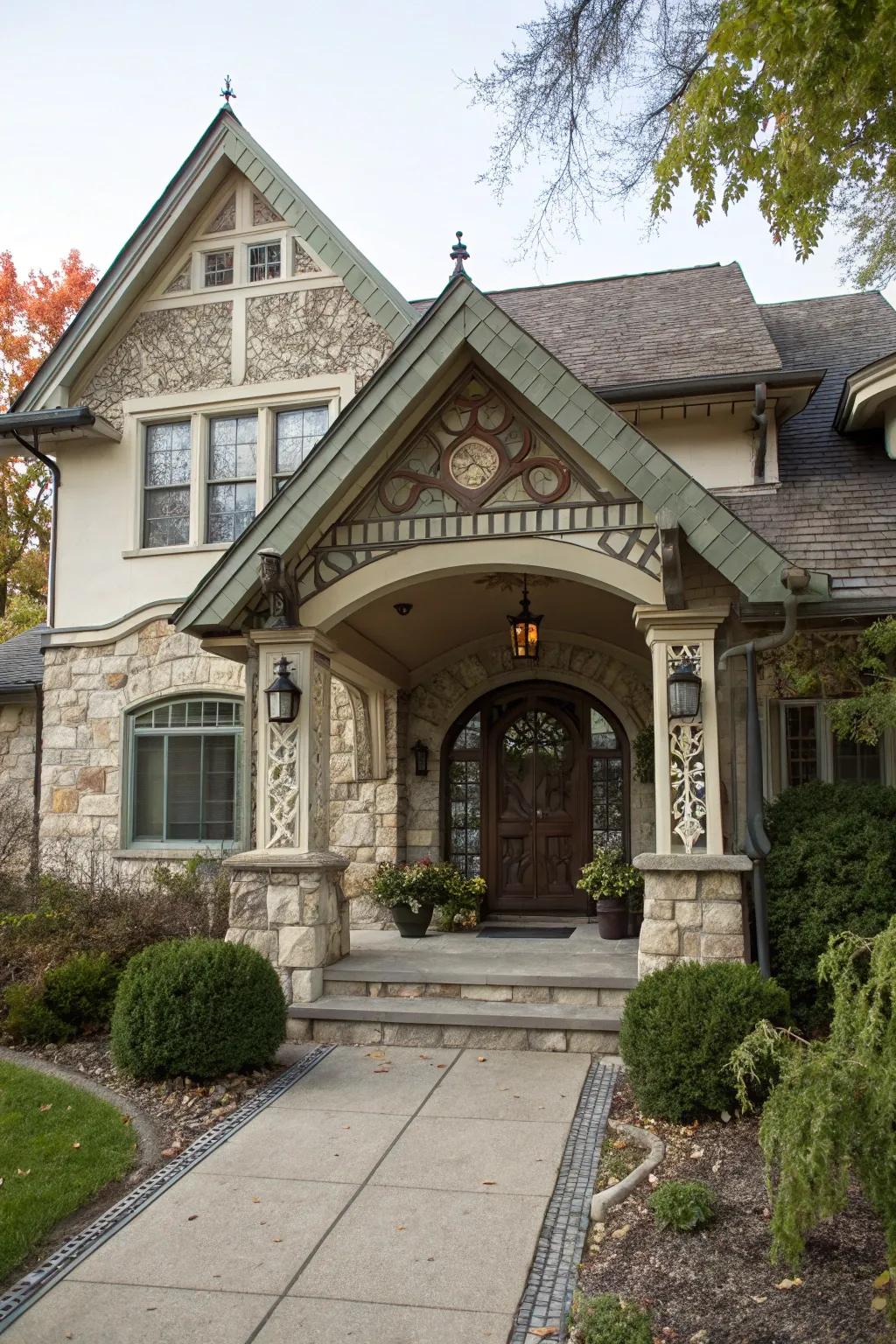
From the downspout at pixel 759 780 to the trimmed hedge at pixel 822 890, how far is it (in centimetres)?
11

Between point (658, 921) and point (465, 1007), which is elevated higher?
point (658, 921)

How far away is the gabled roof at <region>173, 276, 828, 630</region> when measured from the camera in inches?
266

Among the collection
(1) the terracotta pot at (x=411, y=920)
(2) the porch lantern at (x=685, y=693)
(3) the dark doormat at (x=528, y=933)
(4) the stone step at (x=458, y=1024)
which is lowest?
(4) the stone step at (x=458, y=1024)

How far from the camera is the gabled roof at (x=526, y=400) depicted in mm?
6754

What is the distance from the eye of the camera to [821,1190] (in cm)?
335

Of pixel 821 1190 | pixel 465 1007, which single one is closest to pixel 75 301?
pixel 465 1007

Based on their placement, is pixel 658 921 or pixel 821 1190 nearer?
pixel 821 1190

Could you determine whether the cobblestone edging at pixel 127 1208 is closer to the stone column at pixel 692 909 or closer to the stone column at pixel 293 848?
the stone column at pixel 293 848

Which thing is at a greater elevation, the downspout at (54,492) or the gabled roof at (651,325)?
the gabled roof at (651,325)

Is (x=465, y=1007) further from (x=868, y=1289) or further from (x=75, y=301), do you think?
(x=75, y=301)

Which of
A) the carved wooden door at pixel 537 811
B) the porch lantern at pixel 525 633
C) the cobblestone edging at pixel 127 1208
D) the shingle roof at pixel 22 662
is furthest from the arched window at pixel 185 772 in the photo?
the cobblestone edging at pixel 127 1208

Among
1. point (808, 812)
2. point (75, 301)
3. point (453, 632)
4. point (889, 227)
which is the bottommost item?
point (808, 812)

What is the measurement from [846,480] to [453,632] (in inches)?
153

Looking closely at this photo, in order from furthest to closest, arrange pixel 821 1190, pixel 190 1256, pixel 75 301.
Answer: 1. pixel 75 301
2. pixel 190 1256
3. pixel 821 1190
